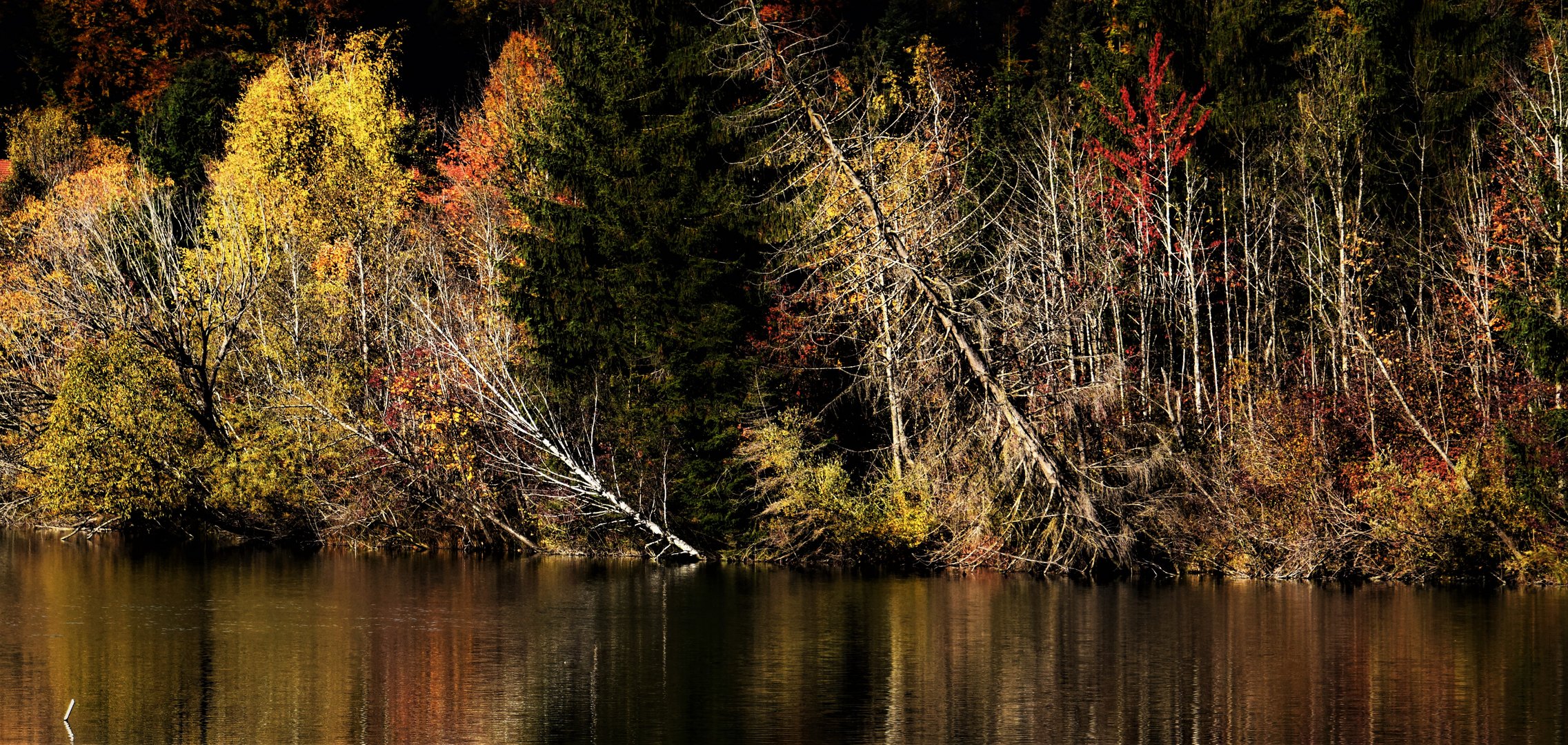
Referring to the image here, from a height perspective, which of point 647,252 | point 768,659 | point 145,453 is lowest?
point 768,659

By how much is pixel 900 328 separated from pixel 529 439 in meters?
9.03

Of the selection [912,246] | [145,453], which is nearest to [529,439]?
[145,453]

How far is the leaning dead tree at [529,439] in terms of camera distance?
38562mm

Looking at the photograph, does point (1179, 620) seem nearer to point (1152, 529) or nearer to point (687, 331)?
point (1152, 529)

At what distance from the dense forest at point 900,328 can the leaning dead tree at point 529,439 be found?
17 cm

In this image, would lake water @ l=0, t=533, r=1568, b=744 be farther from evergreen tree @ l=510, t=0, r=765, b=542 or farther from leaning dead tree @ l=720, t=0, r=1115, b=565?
evergreen tree @ l=510, t=0, r=765, b=542

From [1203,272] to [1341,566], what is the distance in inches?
367

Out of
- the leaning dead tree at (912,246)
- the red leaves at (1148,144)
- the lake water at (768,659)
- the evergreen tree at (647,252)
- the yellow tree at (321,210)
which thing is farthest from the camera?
the yellow tree at (321,210)

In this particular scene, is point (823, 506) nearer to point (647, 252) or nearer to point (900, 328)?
point (900, 328)

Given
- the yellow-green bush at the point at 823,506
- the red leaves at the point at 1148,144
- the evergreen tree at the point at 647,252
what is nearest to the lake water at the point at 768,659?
the yellow-green bush at the point at 823,506

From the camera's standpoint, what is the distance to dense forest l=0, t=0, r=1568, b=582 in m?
34.3

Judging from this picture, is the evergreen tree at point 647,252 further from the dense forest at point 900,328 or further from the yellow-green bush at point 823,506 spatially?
the yellow-green bush at point 823,506

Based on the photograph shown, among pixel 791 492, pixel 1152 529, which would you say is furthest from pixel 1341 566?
pixel 791 492

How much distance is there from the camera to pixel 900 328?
36.4 m
